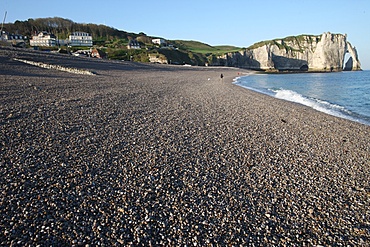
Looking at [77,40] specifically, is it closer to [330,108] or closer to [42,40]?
[42,40]

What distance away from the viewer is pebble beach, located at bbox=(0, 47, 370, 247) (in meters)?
3.58

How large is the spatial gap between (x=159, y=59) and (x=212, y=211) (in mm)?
83202

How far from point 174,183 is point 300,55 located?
142735 millimetres

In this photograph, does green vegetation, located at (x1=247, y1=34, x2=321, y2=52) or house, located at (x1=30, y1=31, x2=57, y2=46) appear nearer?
house, located at (x1=30, y1=31, x2=57, y2=46)

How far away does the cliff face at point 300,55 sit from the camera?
121 m

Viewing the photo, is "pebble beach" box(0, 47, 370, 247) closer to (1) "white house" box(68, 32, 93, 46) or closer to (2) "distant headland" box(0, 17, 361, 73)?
(2) "distant headland" box(0, 17, 361, 73)

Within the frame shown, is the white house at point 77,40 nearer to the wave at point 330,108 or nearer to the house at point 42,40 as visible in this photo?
the house at point 42,40

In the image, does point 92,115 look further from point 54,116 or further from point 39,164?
point 39,164

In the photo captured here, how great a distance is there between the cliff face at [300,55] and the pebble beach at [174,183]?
119 metres

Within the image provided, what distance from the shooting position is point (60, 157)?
566 cm

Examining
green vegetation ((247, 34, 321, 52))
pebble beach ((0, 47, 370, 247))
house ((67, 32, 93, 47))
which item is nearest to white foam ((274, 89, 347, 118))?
pebble beach ((0, 47, 370, 247))

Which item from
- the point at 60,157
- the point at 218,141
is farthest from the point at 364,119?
the point at 60,157

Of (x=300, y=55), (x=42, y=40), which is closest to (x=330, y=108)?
(x=42, y=40)

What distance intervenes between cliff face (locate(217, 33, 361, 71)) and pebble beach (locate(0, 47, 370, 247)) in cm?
11870
